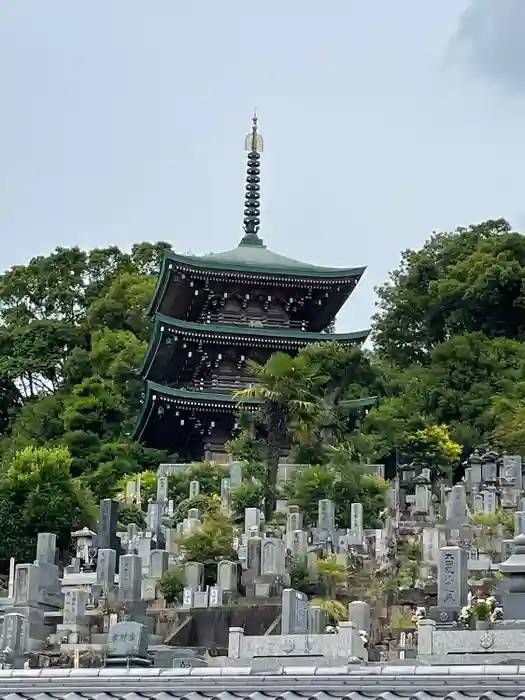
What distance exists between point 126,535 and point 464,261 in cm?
3295

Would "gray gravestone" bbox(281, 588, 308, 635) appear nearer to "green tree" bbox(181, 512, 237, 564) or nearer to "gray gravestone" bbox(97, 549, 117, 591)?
"gray gravestone" bbox(97, 549, 117, 591)

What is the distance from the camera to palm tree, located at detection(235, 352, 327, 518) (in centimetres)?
5453

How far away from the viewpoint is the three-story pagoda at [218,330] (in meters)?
67.9

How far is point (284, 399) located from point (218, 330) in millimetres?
14682

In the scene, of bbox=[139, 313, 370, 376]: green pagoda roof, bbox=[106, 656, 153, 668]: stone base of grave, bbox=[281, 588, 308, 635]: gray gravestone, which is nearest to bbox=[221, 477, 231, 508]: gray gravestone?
bbox=[139, 313, 370, 376]: green pagoda roof

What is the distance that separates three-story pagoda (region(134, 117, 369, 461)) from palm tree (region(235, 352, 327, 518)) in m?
11.0

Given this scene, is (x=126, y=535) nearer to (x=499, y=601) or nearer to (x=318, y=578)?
(x=318, y=578)

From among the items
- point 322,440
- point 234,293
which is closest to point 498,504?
point 322,440

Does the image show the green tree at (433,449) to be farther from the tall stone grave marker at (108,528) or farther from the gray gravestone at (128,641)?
the gray gravestone at (128,641)

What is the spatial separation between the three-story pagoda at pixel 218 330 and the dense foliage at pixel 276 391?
70.4 inches

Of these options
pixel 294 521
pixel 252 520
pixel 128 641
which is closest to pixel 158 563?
pixel 252 520

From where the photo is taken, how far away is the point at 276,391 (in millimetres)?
54625

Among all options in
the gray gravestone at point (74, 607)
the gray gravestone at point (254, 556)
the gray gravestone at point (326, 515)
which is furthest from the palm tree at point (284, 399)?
the gray gravestone at point (74, 607)

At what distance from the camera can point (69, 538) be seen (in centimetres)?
5503
